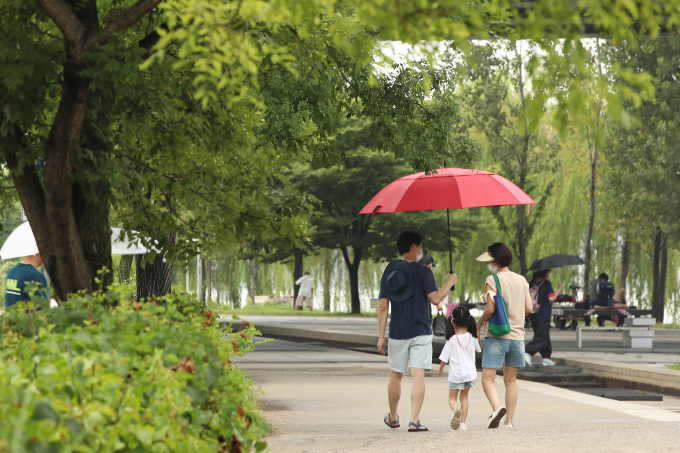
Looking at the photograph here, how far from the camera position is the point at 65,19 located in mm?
5266

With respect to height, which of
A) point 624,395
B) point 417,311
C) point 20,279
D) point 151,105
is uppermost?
point 151,105

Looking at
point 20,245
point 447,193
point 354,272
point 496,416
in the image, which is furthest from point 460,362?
point 354,272

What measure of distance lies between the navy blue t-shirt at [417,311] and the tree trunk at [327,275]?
120 feet

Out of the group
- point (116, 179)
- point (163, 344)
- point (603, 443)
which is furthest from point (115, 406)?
point (603, 443)

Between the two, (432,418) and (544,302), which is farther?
(544,302)

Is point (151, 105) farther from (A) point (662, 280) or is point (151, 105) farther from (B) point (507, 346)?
(A) point (662, 280)

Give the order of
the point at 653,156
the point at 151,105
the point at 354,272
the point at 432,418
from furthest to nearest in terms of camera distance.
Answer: the point at 354,272
the point at 653,156
the point at 432,418
the point at 151,105

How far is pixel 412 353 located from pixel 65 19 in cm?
408

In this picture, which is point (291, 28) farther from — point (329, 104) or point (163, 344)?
point (329, 104)

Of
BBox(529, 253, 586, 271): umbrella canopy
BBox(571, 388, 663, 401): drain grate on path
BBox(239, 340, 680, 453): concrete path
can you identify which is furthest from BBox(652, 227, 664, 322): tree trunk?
BBox(571, 388, 663, 401): drain grate on path

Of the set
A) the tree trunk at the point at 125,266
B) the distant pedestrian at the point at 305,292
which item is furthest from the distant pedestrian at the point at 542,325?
the distant pedestrian at the point at 305,292

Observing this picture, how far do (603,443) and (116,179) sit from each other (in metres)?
4.21

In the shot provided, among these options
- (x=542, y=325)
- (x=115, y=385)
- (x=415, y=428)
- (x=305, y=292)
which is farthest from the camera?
(x=305, y=292)

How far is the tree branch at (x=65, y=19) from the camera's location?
17.1ft
